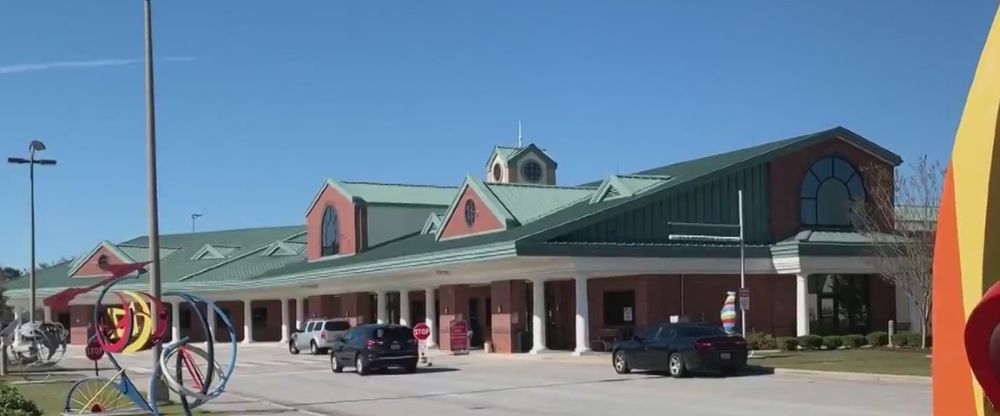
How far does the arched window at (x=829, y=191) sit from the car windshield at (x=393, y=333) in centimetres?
1710

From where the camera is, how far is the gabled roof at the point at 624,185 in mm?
42938

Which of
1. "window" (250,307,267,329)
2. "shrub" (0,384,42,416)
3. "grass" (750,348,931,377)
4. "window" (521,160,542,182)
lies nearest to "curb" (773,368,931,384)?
"grass" (750,348,931,377)

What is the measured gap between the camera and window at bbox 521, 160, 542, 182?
57987mm

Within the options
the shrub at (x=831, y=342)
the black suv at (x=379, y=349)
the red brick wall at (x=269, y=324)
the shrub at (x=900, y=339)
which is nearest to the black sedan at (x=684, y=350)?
the black suv at (x=379, y=349)

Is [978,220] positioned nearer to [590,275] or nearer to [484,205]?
[590,275]

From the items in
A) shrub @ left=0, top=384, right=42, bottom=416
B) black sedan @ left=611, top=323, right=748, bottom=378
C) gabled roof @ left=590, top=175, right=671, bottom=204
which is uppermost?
gabled roof @ left=590, top=175, right=671, bottom=204

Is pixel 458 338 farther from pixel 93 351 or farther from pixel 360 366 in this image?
pixel 93 351

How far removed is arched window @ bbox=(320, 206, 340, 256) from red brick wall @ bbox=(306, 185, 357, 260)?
26 centimetres

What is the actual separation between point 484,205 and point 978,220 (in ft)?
133

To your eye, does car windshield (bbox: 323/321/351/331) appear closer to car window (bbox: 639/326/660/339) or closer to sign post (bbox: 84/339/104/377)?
sign post (bbox: 84/339/104/377)

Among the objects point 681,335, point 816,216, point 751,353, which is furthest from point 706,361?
point 816,216

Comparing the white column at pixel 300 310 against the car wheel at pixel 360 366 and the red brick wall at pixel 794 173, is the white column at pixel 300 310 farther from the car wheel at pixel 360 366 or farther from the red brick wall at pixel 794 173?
the car wheel at pixel 360 366

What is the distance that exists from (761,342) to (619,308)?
20.9 ft

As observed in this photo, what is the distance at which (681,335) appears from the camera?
2842 centimetres
